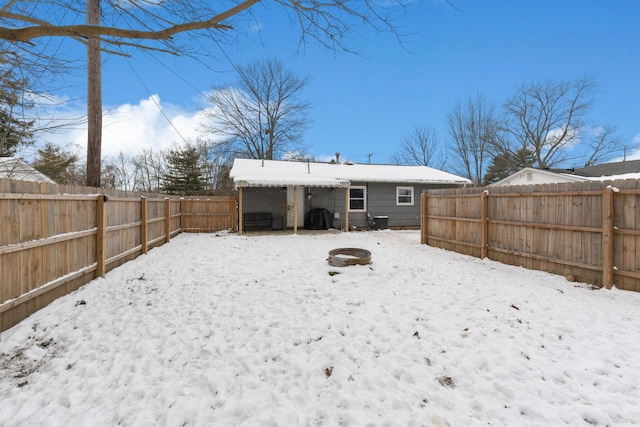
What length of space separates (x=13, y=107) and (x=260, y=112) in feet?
73.4

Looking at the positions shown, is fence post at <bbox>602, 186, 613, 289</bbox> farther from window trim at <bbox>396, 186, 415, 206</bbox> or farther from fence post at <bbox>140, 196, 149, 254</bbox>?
window trim at <bbox>396, 186, 415, 206</bbox>

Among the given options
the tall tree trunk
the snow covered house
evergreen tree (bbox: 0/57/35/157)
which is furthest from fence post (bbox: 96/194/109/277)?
the snow covered house

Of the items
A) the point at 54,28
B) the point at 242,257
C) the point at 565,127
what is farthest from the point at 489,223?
→ the point at 565,127

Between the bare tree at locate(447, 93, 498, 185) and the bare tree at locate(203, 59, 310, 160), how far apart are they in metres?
13.6

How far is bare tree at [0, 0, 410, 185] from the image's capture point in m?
2.74

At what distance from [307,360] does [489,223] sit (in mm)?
6241

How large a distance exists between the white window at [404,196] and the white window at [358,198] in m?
1.79

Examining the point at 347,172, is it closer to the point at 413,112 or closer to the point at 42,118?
the point at 42,118

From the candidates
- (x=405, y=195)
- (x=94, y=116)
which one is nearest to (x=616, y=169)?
(x=405, y=195)

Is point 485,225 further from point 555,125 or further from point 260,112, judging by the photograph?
point 555,125

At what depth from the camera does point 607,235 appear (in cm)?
478

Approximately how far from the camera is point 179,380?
2.59 m

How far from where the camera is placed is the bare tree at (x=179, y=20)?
274 cm

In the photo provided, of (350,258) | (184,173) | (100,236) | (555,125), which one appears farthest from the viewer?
(184,173)
